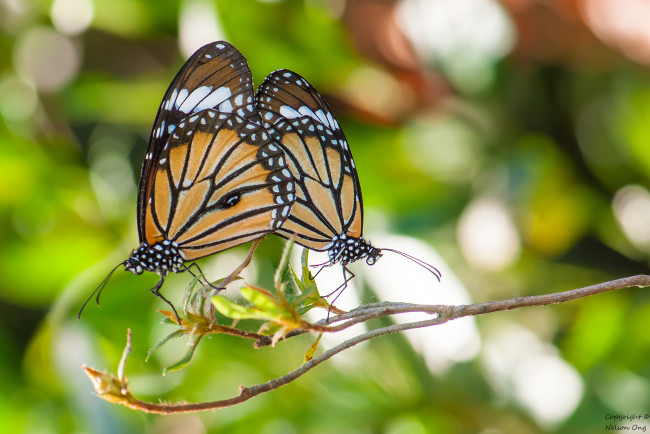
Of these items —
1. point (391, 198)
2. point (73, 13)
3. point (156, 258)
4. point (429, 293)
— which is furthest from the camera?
point (73, 13)

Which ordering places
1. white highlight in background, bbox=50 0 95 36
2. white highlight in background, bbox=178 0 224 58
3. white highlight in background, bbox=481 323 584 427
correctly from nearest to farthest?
white highlight in background, bbox=481 323 584 427, white highlight in background, bbox=178 0 224 58, white highlight in background, bbox=50 0 95 36

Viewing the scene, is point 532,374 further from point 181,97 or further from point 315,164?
point 181,97

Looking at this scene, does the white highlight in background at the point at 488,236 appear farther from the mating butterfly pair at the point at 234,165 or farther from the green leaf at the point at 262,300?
the green leaf at the point at 262,300

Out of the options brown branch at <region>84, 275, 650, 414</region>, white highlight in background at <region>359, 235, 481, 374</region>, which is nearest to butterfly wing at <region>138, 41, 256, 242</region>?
brown branch at <region>84, 275, 650, 414</region>

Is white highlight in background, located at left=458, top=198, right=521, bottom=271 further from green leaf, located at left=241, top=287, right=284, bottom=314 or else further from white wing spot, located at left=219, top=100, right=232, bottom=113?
green leaf, located at left=241, top=287, right=284, bottom=314

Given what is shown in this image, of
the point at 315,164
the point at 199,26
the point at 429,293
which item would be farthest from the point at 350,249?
the point at 199,26

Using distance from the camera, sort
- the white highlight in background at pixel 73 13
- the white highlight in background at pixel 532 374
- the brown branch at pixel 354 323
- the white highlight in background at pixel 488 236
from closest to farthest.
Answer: the brown branch at pixel 354 323 → the white highlight in background at pixel 532 374 → the white highlight in background at pixel 488 236 → the white highlight in background at pixel 73 13

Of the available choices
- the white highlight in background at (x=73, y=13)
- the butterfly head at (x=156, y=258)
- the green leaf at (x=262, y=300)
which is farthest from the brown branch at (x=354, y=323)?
the white highlight in background at (x=73, y=13)
